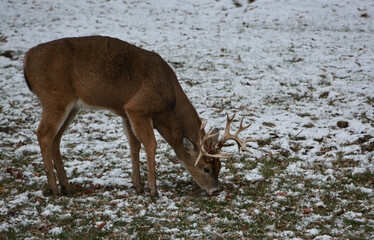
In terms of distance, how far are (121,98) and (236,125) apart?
3644 mm

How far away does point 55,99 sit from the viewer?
577 centimetres

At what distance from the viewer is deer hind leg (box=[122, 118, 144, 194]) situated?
638 cm

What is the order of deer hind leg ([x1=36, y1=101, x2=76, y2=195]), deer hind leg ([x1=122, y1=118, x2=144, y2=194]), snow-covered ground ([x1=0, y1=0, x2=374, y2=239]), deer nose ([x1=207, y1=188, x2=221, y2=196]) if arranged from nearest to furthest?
snow-covered ground ([x1=0, y1=0, x2=374, y2=239]) < deer hind leg ([x1=36, y1=101, x2=76, y2=195]) < deer nose ([x1=207, y1=188, x2=221, y2=196]) < deer hind leg ([x1=122, y1=118, x2=144, y2=194])

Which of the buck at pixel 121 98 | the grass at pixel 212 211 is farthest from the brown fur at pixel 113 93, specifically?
the grass at pixel 212 211

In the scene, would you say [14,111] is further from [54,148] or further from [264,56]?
A: [264,56]

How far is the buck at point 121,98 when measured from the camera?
5824 mm

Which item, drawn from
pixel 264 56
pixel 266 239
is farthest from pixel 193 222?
pixel 264 56

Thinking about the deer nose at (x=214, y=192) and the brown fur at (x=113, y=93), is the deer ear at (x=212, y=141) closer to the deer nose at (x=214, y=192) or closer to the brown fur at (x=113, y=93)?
the brown fur at (x=113, y=93)

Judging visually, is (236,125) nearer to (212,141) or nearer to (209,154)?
(212,141)

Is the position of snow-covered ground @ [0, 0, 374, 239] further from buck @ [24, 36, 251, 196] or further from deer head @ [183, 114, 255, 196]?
buck @ [24, 36, 251, 196]

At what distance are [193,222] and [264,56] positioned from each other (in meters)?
9.76

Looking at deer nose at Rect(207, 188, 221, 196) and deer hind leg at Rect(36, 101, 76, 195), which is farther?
deer nose at Rect(207, 188, 221, 196)

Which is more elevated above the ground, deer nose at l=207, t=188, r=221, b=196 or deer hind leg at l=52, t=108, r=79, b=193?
deer hind leg at l=52, t=108, r=79, b=193

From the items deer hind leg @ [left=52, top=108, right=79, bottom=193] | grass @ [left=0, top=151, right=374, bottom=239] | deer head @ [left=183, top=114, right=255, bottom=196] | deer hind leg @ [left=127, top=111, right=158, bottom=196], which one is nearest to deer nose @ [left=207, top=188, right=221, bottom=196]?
deer head @ [left=183, top=114, right=255, bottom=196]
